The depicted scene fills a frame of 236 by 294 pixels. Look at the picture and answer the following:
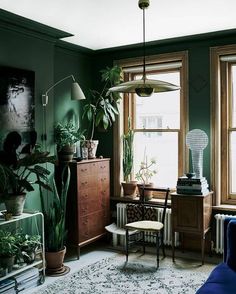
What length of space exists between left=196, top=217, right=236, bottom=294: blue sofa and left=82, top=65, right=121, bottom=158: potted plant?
2.23m

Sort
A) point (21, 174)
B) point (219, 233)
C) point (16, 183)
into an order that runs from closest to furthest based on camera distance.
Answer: point (16, 183) → point (21, 174) → point (219, 233)

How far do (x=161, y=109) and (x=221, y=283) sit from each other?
2.85 meters

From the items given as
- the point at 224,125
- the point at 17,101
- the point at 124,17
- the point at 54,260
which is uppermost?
the point at 124,17

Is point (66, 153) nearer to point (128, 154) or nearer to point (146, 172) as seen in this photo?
point (128, 154)

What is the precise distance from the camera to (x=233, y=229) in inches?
118

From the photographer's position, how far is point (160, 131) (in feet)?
16.6

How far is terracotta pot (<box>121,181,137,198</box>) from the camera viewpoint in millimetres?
5039

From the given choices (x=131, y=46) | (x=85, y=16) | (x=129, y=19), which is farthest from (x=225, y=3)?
(x=131, y=46)

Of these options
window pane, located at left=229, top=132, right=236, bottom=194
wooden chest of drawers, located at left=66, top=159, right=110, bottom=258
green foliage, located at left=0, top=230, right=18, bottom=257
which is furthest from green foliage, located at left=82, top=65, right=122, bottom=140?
green foliage, located at left=0, top=230, right=18, bottom=257

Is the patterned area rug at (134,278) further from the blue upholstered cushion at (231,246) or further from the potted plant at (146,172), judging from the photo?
the potted plant at (146,172)

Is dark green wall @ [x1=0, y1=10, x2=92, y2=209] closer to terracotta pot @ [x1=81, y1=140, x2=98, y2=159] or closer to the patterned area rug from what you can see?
terracotta pot @ [x1=81, y1=140, x2=98, y2=159]

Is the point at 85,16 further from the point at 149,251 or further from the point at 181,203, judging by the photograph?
the point at 149,251

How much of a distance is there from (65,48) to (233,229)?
3.13 m

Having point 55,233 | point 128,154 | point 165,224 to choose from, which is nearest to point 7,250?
point 55,233
